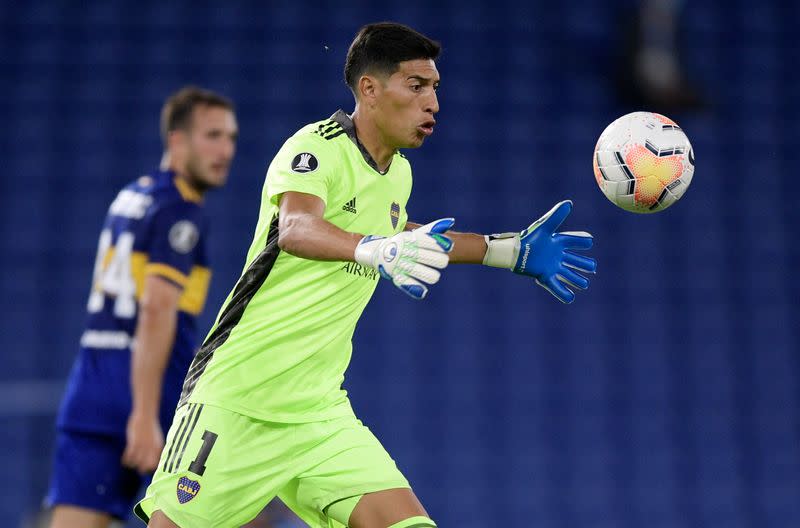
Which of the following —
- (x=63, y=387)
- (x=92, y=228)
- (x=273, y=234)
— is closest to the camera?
(x=273, y=234)

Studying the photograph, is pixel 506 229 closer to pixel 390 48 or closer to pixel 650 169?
pixel 650 169

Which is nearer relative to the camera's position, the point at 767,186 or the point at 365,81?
the point at 365,81

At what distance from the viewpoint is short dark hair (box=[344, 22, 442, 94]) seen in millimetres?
3404

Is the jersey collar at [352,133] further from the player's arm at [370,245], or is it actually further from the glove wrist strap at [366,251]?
the glove wrist strap at [366,251]

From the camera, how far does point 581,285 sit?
11.1ft

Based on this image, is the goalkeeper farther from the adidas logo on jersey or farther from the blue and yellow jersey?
the blue and yellow jersey

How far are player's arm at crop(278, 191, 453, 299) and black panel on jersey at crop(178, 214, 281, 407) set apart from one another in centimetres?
20

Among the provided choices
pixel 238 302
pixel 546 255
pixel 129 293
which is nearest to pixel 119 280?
pixel 129 293

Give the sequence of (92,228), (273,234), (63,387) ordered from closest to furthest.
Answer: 1. (273,234)
2. (63,387)
3. (92,228)

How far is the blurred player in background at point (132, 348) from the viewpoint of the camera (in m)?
4.45

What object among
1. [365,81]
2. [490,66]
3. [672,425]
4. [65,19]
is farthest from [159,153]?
[365,81]

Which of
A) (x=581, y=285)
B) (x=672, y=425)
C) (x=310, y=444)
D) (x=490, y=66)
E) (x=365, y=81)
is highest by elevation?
(x=490, y=66)

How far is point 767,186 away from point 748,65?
3.24 ft

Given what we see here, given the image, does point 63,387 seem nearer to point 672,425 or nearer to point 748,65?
point 672,425
